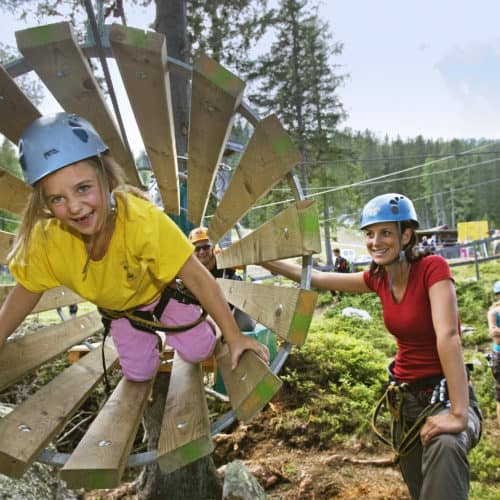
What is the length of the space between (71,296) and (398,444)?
6.97 ft

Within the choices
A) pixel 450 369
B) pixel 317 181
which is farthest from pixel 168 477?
pixel 317 181

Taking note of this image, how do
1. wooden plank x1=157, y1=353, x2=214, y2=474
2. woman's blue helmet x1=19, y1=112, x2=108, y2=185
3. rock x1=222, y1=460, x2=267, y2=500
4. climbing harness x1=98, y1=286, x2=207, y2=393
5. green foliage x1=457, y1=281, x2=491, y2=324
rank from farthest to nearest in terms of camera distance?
green foliage x1=457, y1=281, x2=491, y2=324
rock x1=222, y1=460, x2=267, y2=500
climbing harness x1=98, y1=286, x2=207, y2=393
woman's blue helmet x1=19, y1=112, x2=108, y2=185
wooden plank x1=157, y1=353, x2=214, y2=474

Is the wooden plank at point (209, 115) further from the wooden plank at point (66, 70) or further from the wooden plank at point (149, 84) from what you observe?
the wooden plank at point (66, 70)

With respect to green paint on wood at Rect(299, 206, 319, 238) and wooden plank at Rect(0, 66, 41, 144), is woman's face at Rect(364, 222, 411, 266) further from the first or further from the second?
wooden plank at Rect(0, 66, 41, 144)

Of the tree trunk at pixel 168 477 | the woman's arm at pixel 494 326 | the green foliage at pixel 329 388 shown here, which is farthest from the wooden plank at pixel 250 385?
the woman's arm at pixel 494 326

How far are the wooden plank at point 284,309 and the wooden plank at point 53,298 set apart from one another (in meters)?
1.21

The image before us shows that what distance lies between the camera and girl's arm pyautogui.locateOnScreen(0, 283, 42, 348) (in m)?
1.73

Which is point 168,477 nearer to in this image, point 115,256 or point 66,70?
point 115,256

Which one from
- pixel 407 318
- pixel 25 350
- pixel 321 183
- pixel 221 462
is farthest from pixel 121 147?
pixel 321 183

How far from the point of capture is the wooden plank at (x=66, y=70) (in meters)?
1.71

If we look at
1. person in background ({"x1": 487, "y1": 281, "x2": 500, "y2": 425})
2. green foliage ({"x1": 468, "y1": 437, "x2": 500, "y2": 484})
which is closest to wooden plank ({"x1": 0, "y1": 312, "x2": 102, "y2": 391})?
green foliage ({"x1": 468, "y1": 437, "x2": 500, "y2": 484})

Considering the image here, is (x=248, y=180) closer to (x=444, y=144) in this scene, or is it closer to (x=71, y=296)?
(x=71, y=296)

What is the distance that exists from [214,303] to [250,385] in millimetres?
359

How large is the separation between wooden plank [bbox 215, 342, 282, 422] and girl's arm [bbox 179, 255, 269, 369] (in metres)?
0.04
